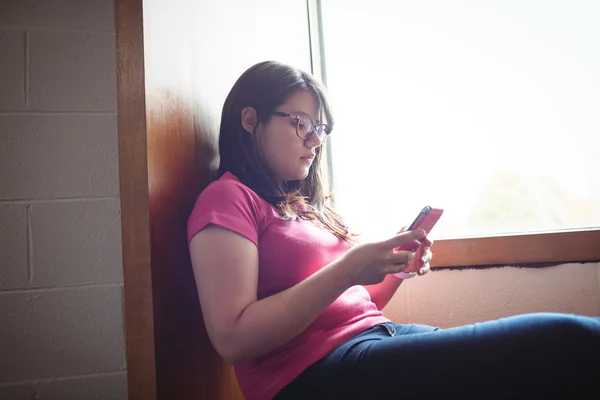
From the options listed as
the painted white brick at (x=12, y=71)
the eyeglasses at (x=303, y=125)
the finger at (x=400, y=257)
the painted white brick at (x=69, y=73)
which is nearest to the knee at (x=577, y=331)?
the finger at (x=400, y=257)

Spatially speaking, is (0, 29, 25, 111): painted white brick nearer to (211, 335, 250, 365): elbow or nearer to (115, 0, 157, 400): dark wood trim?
(115, 0, 157, 400): dark wood trim

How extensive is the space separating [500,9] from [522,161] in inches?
18.2

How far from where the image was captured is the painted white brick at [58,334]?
0.73 metres

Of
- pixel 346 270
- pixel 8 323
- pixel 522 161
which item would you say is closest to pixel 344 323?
pixel 346 270

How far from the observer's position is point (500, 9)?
1351 mm

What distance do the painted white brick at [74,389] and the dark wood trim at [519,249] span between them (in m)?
0.82

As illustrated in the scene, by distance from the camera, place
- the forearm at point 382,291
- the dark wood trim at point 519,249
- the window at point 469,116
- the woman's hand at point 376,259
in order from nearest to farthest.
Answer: the woman's hand at point 376,259, the forearm at point 382,291, the dark wood trim at point 519,249, the window at point 469,116

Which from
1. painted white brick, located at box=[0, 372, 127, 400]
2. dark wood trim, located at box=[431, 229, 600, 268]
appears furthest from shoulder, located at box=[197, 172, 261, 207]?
dark wood trim, located at box=[431, 229, 600, 268]

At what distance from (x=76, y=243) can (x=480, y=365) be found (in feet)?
2.11

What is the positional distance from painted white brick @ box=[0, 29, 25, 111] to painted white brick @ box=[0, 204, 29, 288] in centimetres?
17

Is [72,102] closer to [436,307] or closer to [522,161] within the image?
[436,307]

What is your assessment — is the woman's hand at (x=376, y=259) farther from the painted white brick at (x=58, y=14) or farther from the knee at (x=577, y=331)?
the painted white brick at (x=58, y=14)

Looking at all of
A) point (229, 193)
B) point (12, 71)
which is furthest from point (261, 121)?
point (12, 71)

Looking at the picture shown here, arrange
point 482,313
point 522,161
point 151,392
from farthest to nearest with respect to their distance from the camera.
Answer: point 522,161 → point 482,313 → point 151,392
